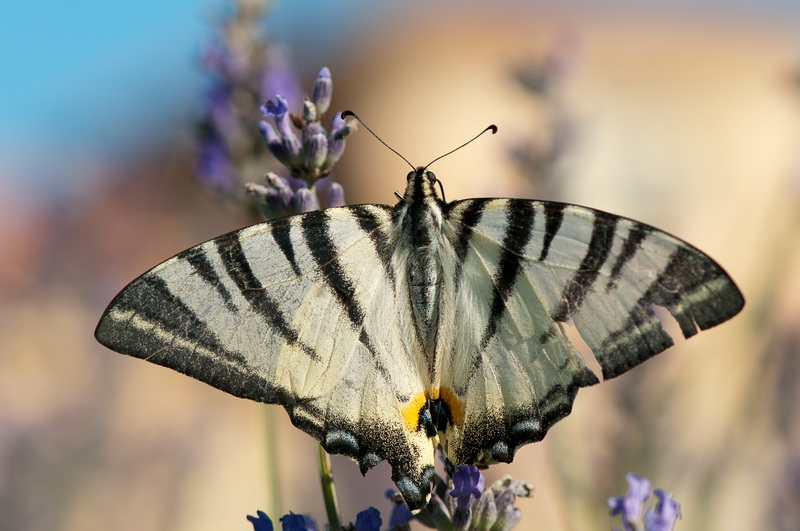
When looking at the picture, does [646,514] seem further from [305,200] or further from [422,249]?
[305,200]

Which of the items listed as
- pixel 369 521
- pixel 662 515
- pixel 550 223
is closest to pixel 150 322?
pixel 369 521

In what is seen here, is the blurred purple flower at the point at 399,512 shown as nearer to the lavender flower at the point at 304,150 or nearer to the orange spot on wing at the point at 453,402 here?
the orange spot on wing at the point at 453,402

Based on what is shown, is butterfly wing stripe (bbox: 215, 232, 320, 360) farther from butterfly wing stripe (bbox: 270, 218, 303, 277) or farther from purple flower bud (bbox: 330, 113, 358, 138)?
purple flower bud (bbox: 330, 113, 358, 138)

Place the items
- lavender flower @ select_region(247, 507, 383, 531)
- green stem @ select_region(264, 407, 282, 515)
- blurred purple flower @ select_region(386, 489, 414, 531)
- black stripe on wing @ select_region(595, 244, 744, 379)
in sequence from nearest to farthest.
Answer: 1. black stripe on wing @ select_region(595, 244, 744, 379)
2. lavender flower @ select_region(247, 507, 383, 531)
3. blurred purple flower @ select_region(386, 489, 414, 531)
4. green stem @ select_region(264, 407, 282, 515)

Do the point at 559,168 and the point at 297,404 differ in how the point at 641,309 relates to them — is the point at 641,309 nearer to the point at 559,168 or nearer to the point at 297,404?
the point at 297,404

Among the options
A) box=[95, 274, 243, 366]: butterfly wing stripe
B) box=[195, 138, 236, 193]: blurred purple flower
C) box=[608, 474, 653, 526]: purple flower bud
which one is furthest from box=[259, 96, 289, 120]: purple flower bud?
box=[608, 474, 653, 526]: purple flower bud

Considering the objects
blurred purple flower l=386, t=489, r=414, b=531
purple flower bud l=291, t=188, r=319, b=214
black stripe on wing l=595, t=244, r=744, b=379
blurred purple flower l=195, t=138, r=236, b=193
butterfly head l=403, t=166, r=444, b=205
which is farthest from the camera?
blurred purple flower l=195, t=138, r=236, b=193

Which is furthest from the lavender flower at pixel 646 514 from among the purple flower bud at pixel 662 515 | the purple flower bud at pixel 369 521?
the purple flower bud at pixel 369 521

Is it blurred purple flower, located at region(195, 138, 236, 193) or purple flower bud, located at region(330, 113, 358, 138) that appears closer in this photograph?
purple flower bud, located at region(330, 113, 358, 138)
